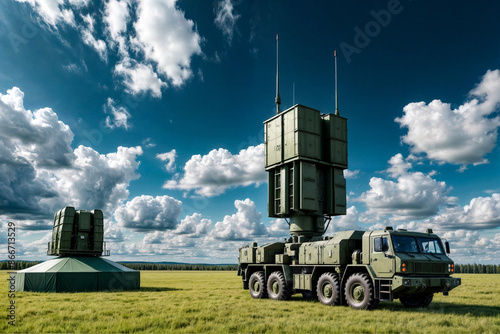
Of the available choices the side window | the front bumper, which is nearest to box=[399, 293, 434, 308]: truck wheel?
the front bumper

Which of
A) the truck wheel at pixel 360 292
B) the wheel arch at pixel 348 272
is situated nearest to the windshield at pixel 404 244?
the wheel arch at pixel 348 272

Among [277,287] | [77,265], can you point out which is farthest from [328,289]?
[77,265]

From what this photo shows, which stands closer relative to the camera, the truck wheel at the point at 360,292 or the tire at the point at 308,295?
the truck wheel at the point at 360,292

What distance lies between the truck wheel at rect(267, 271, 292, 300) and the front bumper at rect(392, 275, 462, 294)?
6529mm

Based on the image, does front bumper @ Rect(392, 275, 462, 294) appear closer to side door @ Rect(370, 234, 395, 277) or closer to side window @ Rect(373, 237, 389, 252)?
side door @ Rect(370, 234, 395, 277)

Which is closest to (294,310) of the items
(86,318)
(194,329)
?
(194,329)

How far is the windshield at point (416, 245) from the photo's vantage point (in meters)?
15.9

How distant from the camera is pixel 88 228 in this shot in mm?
32750

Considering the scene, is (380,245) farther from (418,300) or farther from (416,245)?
(418,300)

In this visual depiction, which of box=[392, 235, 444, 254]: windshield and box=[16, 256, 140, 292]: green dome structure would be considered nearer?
box=[392, 235, 444, 254]: windshield

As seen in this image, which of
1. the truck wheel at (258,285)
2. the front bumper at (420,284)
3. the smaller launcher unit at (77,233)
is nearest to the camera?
the front bumper at (420,284)

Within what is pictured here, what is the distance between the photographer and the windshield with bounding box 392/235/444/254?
1588 cm

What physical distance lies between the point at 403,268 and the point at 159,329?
29.1ft

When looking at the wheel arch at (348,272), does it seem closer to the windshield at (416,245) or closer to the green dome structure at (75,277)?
the windshield at (416,245)
